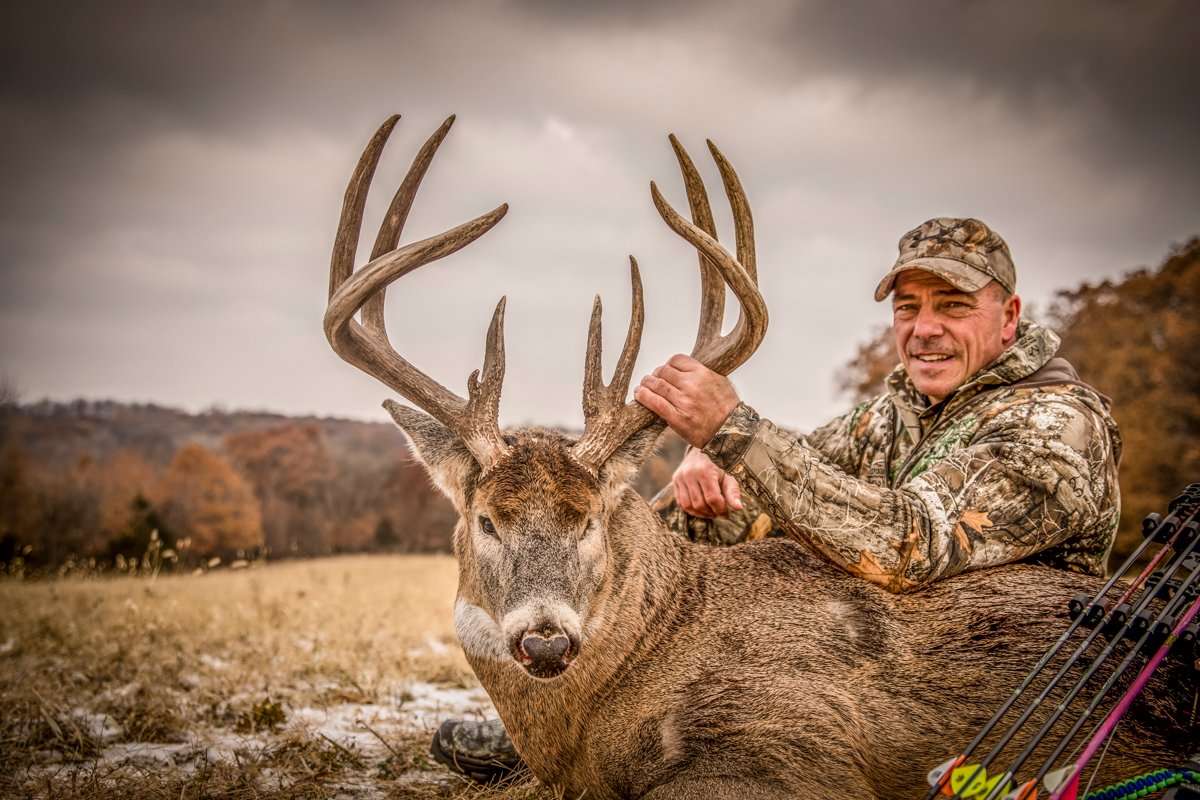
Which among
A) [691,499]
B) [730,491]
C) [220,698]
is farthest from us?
[220,698]

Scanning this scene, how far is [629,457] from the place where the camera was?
13.6 feet

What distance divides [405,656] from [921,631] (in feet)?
16.9

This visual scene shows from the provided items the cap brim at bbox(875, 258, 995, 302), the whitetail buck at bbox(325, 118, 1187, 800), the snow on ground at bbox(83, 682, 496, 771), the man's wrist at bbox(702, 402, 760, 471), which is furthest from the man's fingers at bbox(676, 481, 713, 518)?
the snow on ground at bbox(83, 682, 496, 771)

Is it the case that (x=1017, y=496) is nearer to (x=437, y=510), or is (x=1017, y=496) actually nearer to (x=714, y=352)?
(x=714, y=352)

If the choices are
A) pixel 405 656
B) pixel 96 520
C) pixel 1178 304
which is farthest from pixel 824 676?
pixel 1178 304

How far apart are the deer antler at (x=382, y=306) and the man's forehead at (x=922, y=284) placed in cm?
224

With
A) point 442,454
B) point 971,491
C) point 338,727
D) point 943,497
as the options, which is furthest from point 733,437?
point 338,727

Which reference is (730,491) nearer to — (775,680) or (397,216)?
(775,680)

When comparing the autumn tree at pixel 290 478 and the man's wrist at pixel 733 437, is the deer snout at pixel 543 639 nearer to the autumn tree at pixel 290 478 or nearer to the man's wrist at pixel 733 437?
the man's wrist at pixel 733 437

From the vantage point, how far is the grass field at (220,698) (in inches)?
165

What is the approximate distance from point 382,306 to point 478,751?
7.97 feet

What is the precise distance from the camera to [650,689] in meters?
3.64

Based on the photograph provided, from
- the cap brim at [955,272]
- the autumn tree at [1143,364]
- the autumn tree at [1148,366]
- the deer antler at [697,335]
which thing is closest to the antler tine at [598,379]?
the deer antler at [697,335]

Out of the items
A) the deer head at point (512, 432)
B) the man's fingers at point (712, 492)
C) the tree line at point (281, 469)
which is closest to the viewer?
the deer head at point (512, 432)
